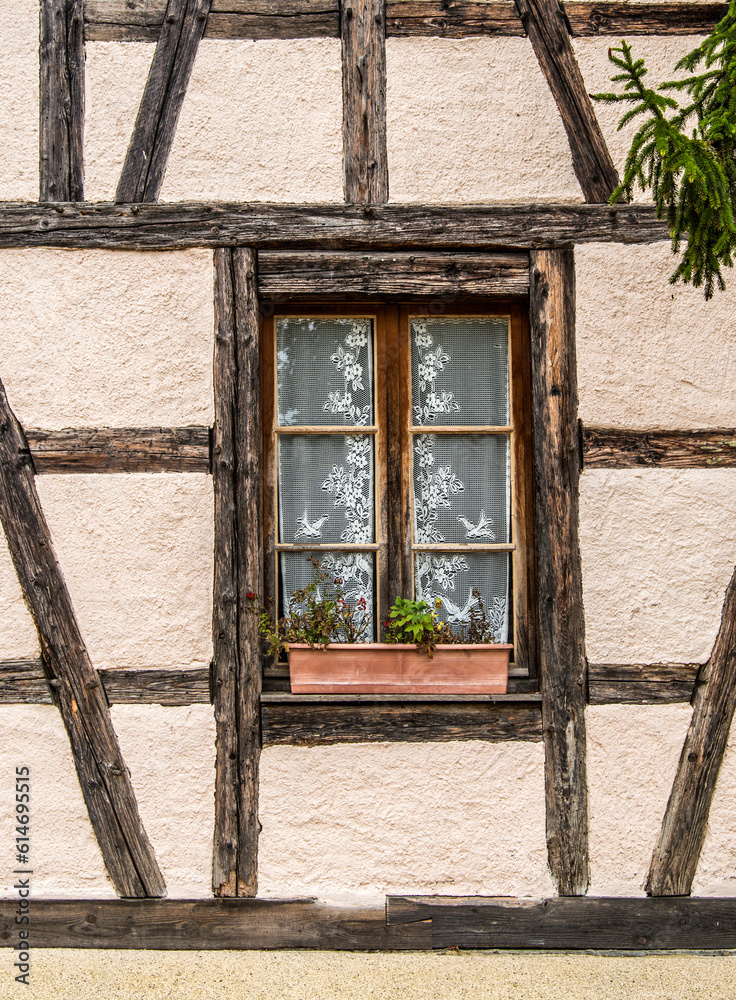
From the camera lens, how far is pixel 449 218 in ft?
10.0

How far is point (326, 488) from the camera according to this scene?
3.16 meters

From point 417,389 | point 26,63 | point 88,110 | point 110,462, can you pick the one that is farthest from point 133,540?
point 26,63

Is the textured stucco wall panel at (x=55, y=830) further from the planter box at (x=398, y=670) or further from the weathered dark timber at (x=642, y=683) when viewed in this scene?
the weathered dark timber at (x=642, y=683)

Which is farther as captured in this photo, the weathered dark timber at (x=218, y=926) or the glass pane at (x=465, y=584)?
the glass pane at (x=465, y=584)

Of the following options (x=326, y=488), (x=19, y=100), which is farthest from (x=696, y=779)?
(x=19, y=100)

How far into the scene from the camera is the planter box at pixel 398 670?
2930mm

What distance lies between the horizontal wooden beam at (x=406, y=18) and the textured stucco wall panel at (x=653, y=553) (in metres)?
1.68

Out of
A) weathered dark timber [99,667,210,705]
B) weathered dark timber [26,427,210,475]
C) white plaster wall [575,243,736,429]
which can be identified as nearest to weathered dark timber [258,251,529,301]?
white plaster wall [575,243,736,429]

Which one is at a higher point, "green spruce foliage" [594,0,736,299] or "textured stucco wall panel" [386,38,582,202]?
"textured stucco wall panel" [386,38,582,202]

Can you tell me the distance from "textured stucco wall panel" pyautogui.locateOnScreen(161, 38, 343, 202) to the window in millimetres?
478

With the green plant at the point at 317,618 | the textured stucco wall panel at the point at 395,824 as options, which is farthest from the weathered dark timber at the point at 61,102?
the textured stucco wall panel at the point at 395,824

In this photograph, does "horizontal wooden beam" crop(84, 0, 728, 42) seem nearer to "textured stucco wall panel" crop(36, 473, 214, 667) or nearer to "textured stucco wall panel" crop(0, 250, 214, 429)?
"textured stucco wall panel" crop(0, 250, 214, 429)

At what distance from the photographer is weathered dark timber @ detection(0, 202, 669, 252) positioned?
3.02m

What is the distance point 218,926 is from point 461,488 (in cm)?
178
